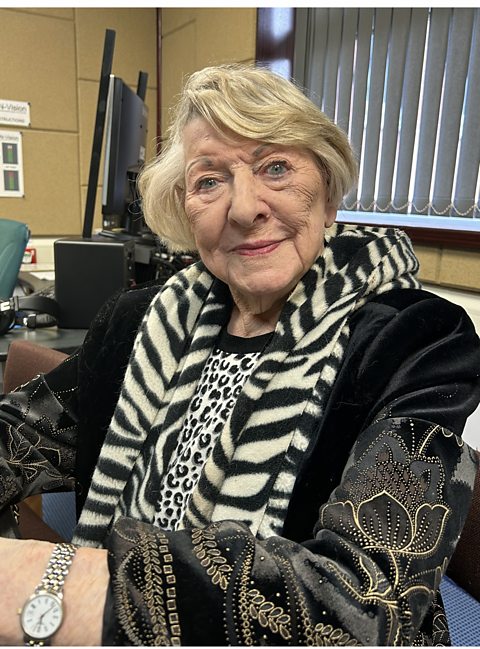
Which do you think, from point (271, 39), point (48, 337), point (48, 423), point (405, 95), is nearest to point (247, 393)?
point (48, 423)

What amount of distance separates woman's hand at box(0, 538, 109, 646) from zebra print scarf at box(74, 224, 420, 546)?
265mm

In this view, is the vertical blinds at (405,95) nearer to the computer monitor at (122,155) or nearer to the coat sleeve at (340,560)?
the computer monitor at (122,155)

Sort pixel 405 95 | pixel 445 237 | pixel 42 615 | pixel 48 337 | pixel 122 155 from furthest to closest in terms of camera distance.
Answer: pixel 405 95 → pixel 445 237 → pixel 122 155 → pixel 48 337 → pixel 42 615

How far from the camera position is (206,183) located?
2.94ft

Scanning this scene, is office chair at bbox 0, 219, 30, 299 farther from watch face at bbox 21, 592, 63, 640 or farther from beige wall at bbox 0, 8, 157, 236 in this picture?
beige wall at bbox 0, 8, 157, 236

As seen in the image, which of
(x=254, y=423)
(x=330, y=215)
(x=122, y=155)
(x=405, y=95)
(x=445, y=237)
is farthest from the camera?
(x=405, y=95)

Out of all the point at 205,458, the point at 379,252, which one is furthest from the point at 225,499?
the point at 379,252

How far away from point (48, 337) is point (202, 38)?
245 cm

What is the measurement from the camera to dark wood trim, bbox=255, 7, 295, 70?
2729 millimetres

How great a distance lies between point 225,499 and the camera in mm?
787

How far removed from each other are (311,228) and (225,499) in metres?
0.45

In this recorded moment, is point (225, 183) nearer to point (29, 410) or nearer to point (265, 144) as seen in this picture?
point (265, 144)

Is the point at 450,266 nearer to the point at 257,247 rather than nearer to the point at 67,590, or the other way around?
the point at 257,247

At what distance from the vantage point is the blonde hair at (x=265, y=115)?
832 mm
